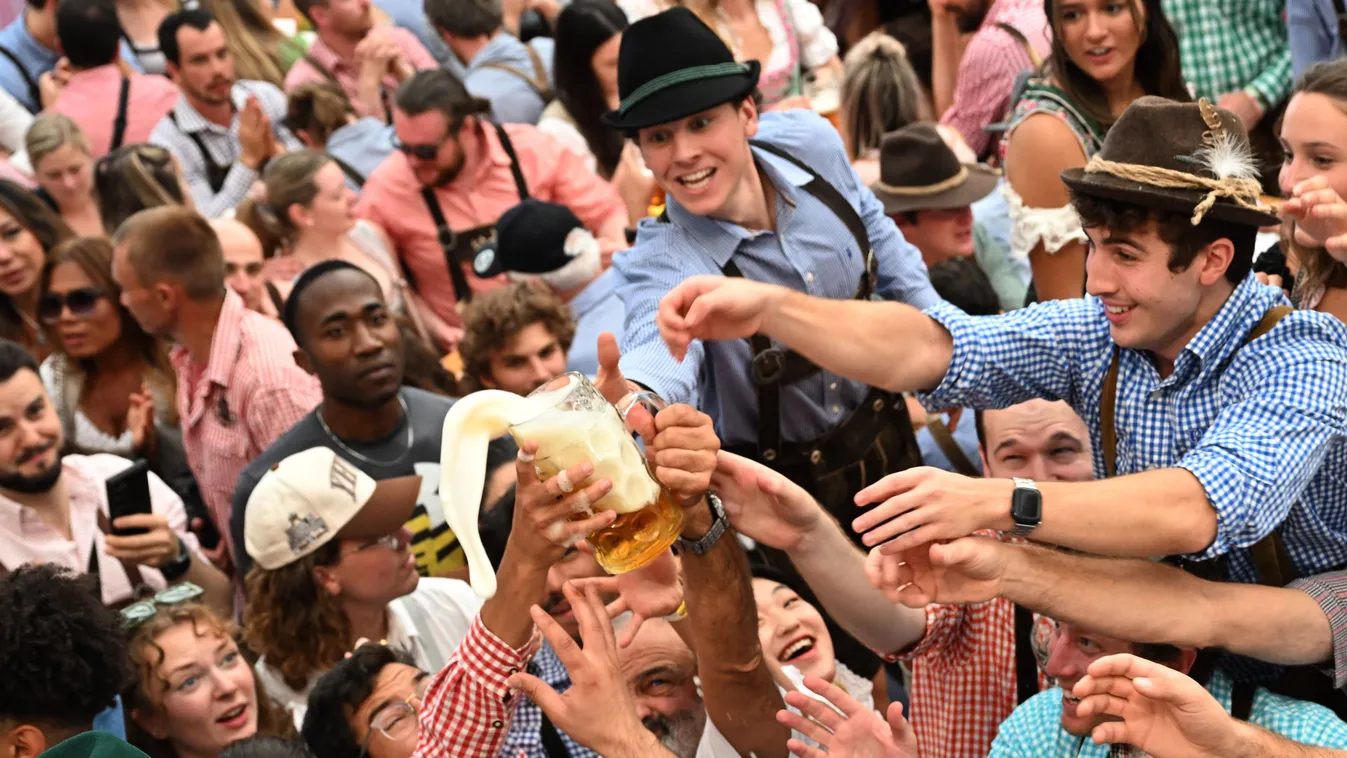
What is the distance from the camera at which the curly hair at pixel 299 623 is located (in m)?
3.94

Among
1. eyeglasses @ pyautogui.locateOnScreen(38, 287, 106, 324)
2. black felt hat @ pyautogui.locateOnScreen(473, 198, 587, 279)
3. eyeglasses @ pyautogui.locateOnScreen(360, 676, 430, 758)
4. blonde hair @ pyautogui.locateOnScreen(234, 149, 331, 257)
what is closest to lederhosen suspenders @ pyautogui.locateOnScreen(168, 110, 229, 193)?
blonde hair @ pyautogui.locateOnScreen(234, 149, 331, 257)

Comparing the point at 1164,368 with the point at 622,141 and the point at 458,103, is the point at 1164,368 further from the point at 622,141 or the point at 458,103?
the point at 622,141

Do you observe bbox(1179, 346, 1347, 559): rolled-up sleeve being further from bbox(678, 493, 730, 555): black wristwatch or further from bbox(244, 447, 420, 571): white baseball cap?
bbox(244, 447, 420, 571): white baseball cap

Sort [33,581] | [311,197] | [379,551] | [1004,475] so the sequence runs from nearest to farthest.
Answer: [33,581] < [1004,475] < [379,551] < [311,197]

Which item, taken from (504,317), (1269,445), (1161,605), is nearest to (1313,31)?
(504,317)

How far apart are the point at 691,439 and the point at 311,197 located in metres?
3.31

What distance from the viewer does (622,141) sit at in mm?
6473

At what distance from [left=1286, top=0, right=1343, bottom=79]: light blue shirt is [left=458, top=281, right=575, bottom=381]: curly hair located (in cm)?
233

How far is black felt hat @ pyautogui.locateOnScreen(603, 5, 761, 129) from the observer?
3.41 meters

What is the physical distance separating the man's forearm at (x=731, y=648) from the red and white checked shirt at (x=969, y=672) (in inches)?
11.5

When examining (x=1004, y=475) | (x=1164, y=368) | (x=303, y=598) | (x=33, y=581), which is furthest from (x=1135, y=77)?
(x=33, y=581)

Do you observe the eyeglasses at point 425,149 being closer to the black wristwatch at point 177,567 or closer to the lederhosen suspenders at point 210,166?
→ the lederhosen suspenders at point 210,166

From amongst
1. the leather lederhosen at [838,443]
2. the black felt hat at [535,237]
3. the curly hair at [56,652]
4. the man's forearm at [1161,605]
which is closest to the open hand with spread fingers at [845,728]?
the man's forearm at [1161,605]

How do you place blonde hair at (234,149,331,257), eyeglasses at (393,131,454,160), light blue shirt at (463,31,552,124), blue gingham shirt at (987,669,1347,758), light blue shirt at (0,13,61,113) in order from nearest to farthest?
blue gingham shirt at (987,669,1347,758), blonde hair at (234,149,331,257), eyeglasses at (393,131,454,160), light blue shirt at (463,31,552,124), light blue shirt at (0,13,61,113)
